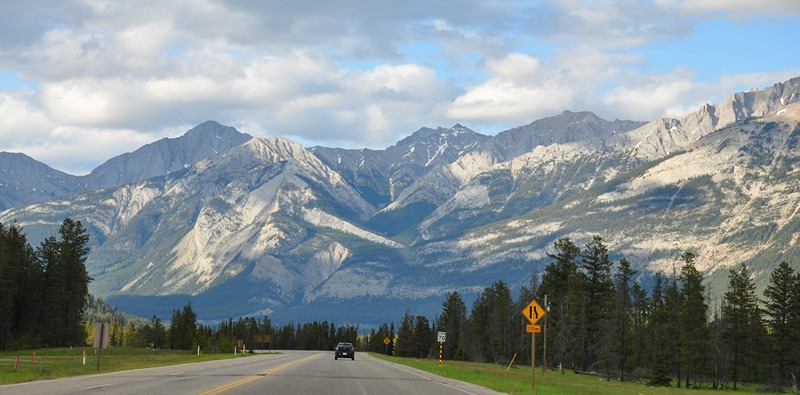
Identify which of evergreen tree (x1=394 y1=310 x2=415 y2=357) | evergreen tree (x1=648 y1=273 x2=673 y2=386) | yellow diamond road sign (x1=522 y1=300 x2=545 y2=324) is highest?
yellow diamond road sign (x1=522 y1=300 x2=545 y2=324)

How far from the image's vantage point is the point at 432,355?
164750 mm

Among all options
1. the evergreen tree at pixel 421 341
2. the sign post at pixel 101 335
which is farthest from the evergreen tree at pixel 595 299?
the sign post at pixel 101 335

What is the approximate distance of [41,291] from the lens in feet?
360

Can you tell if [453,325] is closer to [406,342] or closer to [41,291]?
[406,342]

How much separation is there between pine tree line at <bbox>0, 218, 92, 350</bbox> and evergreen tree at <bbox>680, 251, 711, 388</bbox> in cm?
8188

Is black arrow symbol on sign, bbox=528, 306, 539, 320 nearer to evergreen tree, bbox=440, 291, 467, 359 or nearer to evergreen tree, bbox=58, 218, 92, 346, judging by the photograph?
evergreen tree, bbox=58, 218, 92, 346

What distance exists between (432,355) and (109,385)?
135 meters

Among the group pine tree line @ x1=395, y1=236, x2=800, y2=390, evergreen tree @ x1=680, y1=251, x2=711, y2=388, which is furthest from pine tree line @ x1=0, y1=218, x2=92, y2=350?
evergreen tree @ x1=680, y1=251, x2=711, y2=388

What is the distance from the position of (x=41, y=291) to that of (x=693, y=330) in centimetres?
8909

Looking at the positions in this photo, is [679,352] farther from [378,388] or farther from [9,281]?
[9,281]

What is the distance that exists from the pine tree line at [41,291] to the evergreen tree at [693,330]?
269 feet

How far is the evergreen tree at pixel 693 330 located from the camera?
296 ft

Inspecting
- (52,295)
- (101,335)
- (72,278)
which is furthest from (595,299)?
(72,278)

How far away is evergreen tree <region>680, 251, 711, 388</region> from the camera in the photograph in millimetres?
90250
